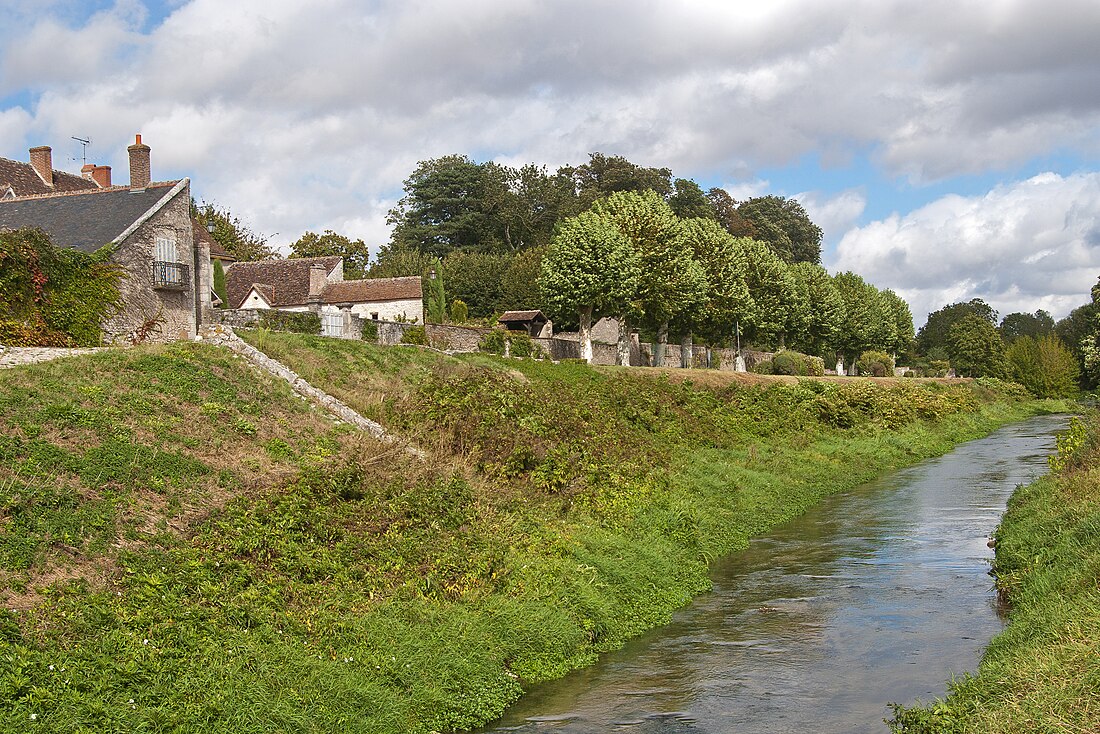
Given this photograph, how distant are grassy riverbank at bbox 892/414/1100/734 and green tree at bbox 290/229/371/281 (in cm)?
7954

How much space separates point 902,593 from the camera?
18.7 meters

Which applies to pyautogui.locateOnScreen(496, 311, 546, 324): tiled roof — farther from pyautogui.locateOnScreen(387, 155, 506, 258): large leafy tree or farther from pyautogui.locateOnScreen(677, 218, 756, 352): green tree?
pyautogui.locateOnScreen(387, 155, 506, 258): large leafy tree

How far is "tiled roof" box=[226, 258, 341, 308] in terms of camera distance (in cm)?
6719

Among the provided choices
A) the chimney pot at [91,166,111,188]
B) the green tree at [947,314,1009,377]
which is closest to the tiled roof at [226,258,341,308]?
the chimney pot at [91,166,111,188]

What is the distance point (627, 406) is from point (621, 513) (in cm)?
1310

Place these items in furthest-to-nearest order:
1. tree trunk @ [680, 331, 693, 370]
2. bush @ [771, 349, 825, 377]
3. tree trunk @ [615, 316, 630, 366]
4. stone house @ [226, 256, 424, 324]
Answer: bush @ [771, 349, 825, 377] → tree trunk @ [680, 331, 693, 370] → stone house @ [226, 256, 424, 324] → tree trunk @ [615, 316, 630, 366]

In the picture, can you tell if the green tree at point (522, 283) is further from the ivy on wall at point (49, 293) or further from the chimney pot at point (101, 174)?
the ivy on wall at point (49, 293)

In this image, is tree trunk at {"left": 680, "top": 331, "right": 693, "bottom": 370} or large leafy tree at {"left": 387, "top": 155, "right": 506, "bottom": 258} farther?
large leafy tree at {"left": 387, "top": 155, "right": 506, "bottom": 258}

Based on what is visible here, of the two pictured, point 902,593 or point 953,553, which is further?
point 953,553

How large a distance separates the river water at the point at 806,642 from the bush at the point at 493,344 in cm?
2386

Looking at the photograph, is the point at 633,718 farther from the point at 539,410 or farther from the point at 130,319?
the point at 130,319

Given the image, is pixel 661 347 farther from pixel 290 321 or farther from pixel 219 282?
pixel 290 321

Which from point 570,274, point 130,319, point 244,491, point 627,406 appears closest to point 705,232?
point 570,274

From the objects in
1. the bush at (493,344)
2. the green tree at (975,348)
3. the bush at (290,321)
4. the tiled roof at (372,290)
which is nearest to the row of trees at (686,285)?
the bush at (493,344)
